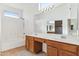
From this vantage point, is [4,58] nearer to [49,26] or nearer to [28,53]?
[28,53]

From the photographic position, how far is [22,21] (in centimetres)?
146

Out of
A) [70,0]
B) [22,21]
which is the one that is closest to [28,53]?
[22,21]

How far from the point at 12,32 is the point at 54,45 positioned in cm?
74

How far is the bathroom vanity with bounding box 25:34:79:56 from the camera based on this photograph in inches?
51.9

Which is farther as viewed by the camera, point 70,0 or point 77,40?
point 70,0

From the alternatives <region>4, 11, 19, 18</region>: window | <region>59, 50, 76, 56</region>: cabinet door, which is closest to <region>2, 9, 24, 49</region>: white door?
<region>4, 11, 19, 18</region>: window

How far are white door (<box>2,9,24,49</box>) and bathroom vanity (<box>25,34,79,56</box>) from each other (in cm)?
15

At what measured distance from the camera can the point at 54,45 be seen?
1.54 meters

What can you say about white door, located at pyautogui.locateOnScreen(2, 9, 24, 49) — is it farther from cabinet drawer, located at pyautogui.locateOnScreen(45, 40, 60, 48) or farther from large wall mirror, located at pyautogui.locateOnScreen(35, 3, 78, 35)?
cabinet drawer, located at pyautogui.locateOnScreen(45, 40, 60, 48)

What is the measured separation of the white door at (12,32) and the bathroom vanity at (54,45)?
5.8 inches

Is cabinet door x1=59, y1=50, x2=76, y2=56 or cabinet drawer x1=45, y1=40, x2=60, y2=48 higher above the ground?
cabinet drawer x1=45, y1=40, x2=60, y2=48

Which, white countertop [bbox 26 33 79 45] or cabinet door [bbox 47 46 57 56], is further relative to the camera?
cabinet door [bbox 47 46 57 56]

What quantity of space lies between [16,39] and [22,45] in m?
0.14

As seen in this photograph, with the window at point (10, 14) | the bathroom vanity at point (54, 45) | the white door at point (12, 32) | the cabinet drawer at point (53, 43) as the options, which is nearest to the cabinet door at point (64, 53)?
the bathroom vanity at point (54, 45)
